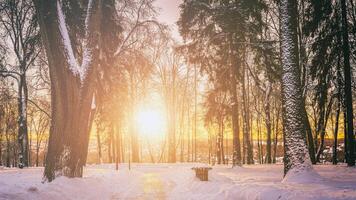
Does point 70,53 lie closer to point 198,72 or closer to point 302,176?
point 302,176

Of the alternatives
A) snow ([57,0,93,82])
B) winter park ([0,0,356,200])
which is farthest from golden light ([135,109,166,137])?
snow ([57,0,93,82])

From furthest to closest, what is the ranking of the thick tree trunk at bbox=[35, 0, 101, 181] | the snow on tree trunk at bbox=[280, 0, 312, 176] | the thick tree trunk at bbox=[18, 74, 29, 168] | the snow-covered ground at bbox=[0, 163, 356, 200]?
the thick tree trunk at bbox=[18, 74, 29, 168] → the thick tree trunk at bbox=[35, 0, 101, 181] → the snow on tree trunk at bbox=[280, 0, 312, 176] → the snow-covered ground at bbox=[0, 163, 356, 200]

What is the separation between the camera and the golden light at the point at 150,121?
4025 cm

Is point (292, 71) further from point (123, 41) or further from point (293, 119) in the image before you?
point (123, 41)

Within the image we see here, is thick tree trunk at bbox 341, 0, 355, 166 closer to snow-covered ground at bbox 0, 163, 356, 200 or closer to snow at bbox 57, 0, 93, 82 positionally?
snow-covered ground at bbox 0, 163, 356, 200

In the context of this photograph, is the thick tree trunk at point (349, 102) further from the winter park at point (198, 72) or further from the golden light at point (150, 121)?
the golden light at point (150, 121)

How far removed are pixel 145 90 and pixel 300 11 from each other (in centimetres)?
2033

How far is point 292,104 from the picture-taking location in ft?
34.3

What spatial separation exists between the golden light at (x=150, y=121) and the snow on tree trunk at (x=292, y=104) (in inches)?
1110

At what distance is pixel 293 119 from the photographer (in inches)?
409

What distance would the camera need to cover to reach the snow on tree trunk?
32.8 feet

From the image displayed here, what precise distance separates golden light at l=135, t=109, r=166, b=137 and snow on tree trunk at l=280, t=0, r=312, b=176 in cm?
2820

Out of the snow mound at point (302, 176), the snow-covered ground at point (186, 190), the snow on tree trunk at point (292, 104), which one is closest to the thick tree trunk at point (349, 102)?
the snow-covered ground at point (186, 190)

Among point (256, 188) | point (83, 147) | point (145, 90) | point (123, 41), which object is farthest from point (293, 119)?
point (145, 90)
